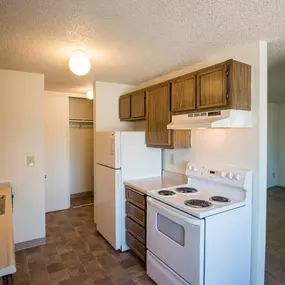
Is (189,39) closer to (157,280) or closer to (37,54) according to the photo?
(37,54)

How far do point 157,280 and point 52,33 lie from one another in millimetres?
2475

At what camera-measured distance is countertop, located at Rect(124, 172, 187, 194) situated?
2651 mm

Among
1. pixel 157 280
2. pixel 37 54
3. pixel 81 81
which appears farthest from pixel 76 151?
pixel 157 280

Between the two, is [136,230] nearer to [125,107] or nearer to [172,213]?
[172,213]

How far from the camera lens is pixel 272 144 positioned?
6.12 metres

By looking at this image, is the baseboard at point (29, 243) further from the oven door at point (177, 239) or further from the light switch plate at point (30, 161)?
the oven door at point (177, 239)

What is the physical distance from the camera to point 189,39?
2.02 meters

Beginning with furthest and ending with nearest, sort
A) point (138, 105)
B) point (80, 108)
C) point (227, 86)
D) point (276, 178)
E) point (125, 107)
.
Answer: point (276, 178) < point (80, 108) < point (125, 107) < point (138, 105) < point (227, 86)

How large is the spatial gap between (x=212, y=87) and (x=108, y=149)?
1.59 m

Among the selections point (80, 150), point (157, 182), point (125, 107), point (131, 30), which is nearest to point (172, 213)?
point (157, 182)

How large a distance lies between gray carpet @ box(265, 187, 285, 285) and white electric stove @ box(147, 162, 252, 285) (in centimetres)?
59

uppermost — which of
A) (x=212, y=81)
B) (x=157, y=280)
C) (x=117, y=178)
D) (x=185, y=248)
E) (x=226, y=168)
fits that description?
(x=212, y=81)

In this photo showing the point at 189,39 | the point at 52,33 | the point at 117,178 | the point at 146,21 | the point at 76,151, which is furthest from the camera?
the point at 76,151

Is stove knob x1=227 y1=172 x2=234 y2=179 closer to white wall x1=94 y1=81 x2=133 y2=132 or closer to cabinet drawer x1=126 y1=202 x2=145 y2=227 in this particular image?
cabinet drawer x1=126 y1=202 x2=145 y2=227
